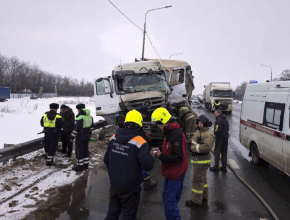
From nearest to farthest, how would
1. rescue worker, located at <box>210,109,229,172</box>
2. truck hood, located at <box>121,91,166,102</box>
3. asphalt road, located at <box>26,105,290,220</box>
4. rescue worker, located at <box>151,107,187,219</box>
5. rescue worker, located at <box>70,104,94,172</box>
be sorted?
1. rescue worker, located at <box>151,107,187,219</box>
2. asphalt road, located at <box>26,105,290,220</box>
3. rescue worker, located at <box>70,104,94,172</box>
4. rescue worker, located at <box>210,109,229,172</box>
5. truck hood, located at <box>121,91,166,102</box>

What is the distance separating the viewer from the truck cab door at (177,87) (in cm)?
979

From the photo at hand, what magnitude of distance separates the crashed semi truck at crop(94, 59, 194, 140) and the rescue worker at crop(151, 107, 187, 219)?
4.75 m

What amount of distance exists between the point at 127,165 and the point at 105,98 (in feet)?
21.5

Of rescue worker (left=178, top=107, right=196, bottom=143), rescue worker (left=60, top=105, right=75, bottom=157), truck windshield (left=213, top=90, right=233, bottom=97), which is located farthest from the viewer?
truck windshield (left=213, top=90, right=233, bottom=97)

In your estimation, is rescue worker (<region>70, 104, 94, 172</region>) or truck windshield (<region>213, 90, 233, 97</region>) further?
truck windshield (<region>213, 90, 233, 97</region>)

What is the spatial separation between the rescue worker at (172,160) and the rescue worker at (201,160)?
0.89m

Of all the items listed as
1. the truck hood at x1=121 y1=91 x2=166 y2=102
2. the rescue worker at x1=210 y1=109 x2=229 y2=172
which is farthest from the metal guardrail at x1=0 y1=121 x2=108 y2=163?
the rescue worker at x1=210 y1=109 x2=229 y2=172

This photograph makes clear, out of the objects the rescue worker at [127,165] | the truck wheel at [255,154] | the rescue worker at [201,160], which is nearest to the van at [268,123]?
the truck wheel at [255,154]

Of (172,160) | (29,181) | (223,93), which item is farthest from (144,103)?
(223,93)

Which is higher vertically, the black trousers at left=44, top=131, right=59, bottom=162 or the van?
the van

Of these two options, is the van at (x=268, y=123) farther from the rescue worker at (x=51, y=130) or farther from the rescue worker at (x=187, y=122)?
the rescue worker at (x=51, y=130)

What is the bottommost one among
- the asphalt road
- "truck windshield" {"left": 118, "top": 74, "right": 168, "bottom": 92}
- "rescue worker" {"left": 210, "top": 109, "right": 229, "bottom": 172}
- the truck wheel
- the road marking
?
the asphalt road

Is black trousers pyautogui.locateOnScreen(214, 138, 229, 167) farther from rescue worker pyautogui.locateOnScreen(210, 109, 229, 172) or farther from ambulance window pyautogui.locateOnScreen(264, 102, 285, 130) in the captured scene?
ambulance window pyautogui.locateOnScreen(264, 102, 285, 130)

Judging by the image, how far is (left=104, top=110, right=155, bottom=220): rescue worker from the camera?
2666 millimetres
